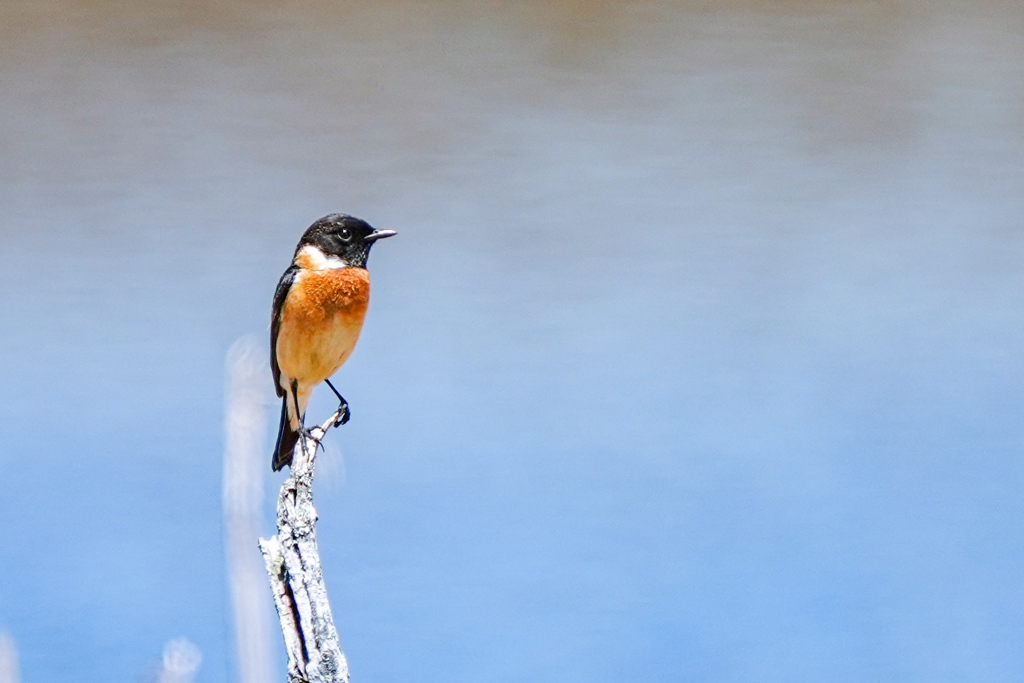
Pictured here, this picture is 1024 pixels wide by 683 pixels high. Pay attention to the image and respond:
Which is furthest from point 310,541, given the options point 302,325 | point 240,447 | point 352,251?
point 352,251

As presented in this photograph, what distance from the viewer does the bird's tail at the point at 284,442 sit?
2.29 meters

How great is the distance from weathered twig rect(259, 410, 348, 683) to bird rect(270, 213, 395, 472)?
549mm

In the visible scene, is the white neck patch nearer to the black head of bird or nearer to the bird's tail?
the black head of bird

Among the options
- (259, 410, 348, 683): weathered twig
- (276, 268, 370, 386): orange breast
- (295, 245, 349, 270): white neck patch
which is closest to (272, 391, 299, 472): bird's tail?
(276, 268, 370, 386): orange breast

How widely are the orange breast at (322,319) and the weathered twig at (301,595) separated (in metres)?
0.58

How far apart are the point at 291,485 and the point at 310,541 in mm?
174

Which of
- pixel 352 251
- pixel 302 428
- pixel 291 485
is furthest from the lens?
pixel 352 251

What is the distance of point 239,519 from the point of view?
1.18 m

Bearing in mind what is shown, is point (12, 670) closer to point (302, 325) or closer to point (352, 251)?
point (302, 325)

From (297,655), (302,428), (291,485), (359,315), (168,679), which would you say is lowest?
(168,679)

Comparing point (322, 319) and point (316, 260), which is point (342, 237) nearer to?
point (316, 260)

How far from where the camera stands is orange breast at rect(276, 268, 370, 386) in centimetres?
209

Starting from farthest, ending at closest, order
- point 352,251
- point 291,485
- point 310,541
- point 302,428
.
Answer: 1. point 352,251
2. point 302,428
3. point 291,485
4. point 310,541

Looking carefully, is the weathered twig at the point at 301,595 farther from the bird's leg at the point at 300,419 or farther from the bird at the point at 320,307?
the bird at the point at 320,307
